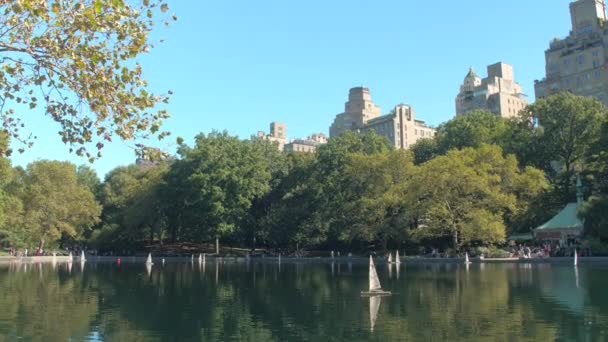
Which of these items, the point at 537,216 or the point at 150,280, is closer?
the point at 150,280

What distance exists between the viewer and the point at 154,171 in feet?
314

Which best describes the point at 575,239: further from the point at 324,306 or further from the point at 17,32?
the point at 17,32

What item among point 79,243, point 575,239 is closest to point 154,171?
point 79,243

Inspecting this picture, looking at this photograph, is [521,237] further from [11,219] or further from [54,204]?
[11,219]

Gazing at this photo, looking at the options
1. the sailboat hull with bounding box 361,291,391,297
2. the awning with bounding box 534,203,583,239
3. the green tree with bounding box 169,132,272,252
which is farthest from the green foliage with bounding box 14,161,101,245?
the sailboat hull with bounding box 361,291,391,297

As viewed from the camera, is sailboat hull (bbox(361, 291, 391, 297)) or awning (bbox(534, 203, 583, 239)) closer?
sailboat hull (bbox(361, 291, 391, 297))

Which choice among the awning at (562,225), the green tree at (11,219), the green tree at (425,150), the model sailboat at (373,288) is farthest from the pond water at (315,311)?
the green tree at (425,150)

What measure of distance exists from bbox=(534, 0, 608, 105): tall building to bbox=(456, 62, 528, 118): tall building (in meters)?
18.3

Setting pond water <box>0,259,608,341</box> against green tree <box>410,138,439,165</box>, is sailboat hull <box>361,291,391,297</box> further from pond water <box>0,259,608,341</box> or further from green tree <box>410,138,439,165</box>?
green tree <box>410,138,439,165</box>

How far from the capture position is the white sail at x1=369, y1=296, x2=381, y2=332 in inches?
791

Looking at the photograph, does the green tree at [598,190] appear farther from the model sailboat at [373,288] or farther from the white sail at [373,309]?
the white sail at [373,309]

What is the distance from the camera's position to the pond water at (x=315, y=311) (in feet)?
59.2

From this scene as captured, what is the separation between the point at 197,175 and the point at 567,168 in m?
44.3

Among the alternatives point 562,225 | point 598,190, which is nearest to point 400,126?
point 598,190
